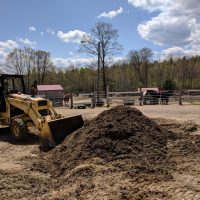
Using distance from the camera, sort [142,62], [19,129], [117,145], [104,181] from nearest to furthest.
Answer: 1. [104,181]
2. [117,145]
3. [19,129]
4. [142,62]

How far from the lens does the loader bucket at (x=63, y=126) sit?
11.5m

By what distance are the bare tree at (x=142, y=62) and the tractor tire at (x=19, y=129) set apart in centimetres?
6945

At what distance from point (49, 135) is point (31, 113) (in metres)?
1.61

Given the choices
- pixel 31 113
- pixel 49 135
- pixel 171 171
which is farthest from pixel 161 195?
pixel 31 113

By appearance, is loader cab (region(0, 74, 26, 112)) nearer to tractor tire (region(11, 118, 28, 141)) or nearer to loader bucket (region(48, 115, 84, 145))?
tractor tire (region(11, 118, 28, 141))

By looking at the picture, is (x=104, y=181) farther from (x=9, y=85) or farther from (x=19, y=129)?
(x=9, y=85)

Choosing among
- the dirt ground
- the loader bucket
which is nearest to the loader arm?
the loader bucket

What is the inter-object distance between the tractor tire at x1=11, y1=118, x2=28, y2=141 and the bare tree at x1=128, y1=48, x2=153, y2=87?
69451 mm

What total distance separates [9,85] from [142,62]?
7074 centimetres

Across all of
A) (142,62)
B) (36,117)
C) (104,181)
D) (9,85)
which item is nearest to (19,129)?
(36,117)

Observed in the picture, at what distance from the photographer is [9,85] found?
14.5m

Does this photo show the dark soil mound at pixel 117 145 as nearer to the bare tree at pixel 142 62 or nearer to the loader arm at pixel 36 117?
the loader arm at pixel 36 117

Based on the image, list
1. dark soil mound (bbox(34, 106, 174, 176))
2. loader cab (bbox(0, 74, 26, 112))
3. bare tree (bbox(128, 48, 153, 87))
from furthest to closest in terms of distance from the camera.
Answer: bare tree (bbox(128, 48, 153, 87)) < loader cab (bbox(0, 74, 26, 112)) < dark soil mound (bbox(34, 106, 174, 176))

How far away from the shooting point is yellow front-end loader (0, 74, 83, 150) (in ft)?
37.8
